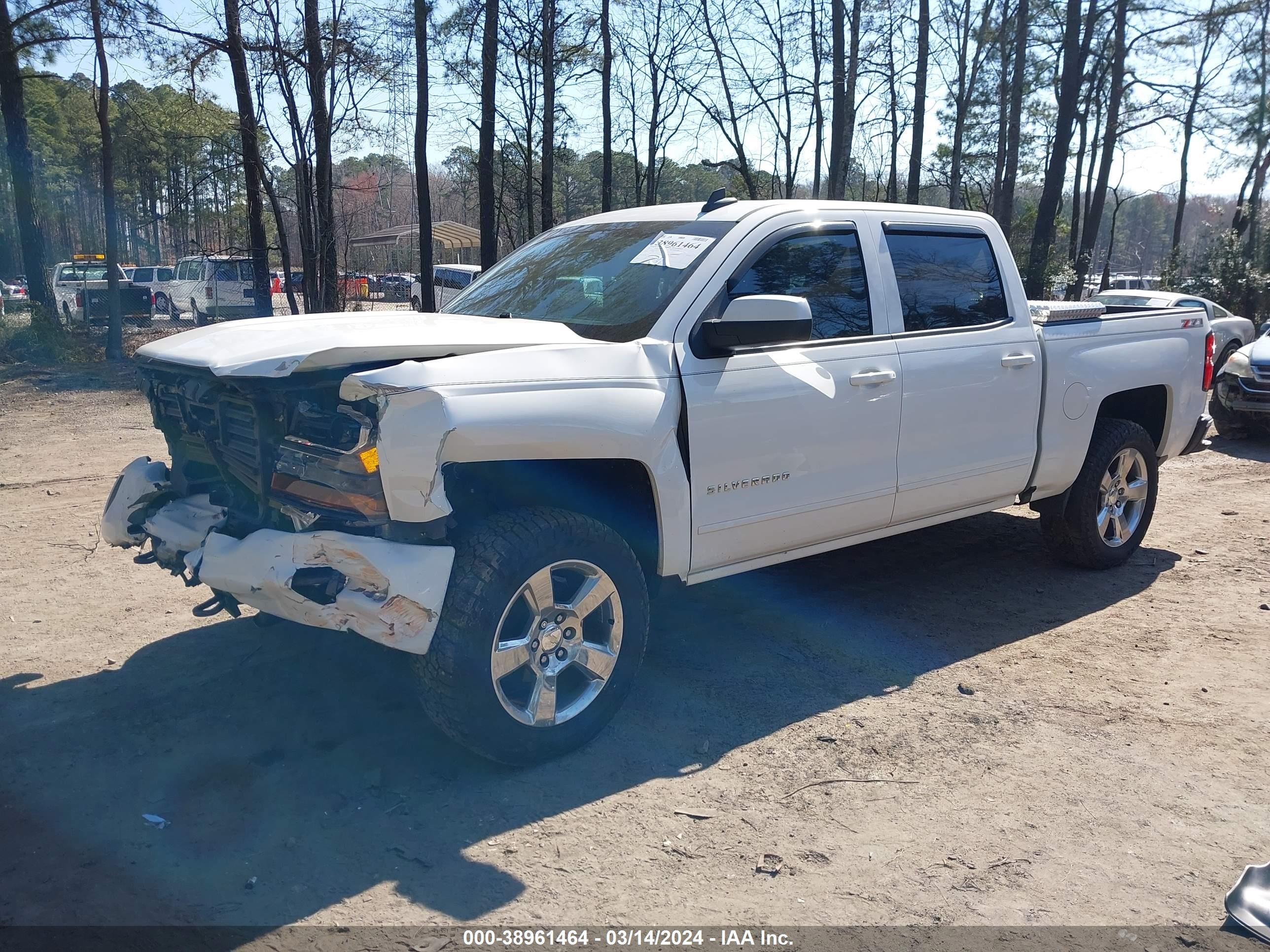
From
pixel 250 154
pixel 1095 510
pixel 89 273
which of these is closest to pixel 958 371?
pixel 1095 510

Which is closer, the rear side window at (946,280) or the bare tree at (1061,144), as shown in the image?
the rear side window at (946,280)

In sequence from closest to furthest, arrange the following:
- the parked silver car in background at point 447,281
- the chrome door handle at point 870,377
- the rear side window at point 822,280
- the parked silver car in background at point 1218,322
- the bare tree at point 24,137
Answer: the rear side window at point 822,280, the chrome door handle at point 870,377, the parked silver car in background at point 1218,322, the bare tree at point 24,137, the parked silver car in background at point 447,281

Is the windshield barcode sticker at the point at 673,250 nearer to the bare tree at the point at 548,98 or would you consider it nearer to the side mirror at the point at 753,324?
the side mirror at the point at 753,324

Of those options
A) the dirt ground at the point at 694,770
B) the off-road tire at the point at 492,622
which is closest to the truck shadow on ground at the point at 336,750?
the dirt ground at the point at 694,770

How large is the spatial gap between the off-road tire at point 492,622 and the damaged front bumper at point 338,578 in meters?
0.08

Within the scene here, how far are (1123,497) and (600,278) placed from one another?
12.2ft

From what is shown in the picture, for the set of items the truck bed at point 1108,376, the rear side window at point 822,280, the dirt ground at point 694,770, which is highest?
the rear side window at point 822,280

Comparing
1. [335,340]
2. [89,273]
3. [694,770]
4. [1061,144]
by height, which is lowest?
[694,770]

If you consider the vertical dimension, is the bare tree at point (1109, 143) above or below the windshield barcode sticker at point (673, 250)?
above

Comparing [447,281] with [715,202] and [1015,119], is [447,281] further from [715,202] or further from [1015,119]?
[715,202]

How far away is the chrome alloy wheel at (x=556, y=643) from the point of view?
3529mm

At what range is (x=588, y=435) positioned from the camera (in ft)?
11.8

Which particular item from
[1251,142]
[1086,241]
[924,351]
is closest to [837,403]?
[924,351]

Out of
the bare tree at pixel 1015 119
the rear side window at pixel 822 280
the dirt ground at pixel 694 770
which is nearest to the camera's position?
the dirt ground at pixel 694 770
